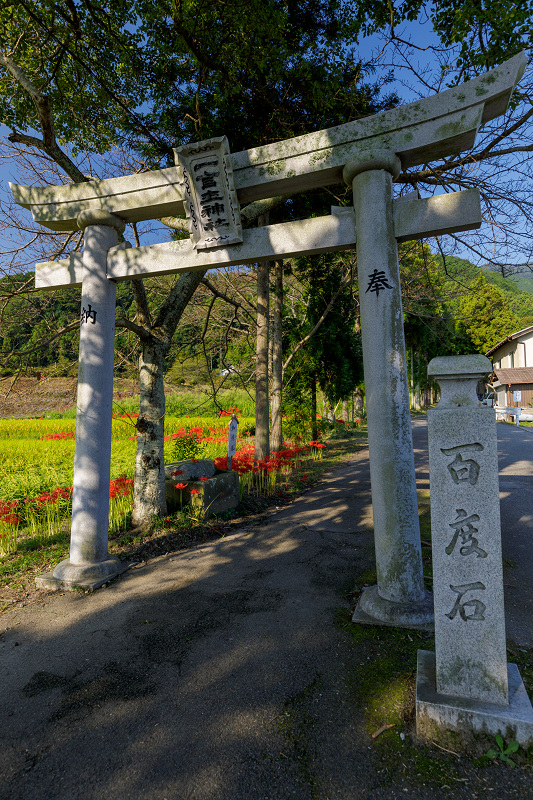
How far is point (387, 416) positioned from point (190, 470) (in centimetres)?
383

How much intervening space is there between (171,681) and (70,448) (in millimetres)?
9484

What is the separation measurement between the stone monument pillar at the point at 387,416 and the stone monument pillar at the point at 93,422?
8.94 ft

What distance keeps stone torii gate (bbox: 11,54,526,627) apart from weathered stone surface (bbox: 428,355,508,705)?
1.11 metres

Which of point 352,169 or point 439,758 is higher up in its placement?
point 352,169

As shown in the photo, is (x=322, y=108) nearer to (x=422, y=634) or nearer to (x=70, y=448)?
(x=422, y=634)

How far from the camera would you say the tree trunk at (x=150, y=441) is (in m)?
5.48

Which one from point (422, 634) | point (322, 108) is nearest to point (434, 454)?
point (422, 634)

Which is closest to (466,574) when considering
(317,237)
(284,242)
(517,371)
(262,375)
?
(317,237)

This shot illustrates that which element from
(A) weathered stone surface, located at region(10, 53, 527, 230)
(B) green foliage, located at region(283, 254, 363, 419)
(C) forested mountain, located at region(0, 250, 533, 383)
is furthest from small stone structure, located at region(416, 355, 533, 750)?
(B) green foliage, located at region(283, 254, 363, 419)

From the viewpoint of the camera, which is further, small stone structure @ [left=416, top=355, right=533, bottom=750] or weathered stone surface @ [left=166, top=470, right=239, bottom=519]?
weathered stone surface @ [left=166, top=470, right=239, bottom=519]

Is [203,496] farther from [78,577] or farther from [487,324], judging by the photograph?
[487,324]

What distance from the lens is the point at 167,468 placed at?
20.6ft

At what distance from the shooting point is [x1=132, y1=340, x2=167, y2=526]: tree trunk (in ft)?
18.0

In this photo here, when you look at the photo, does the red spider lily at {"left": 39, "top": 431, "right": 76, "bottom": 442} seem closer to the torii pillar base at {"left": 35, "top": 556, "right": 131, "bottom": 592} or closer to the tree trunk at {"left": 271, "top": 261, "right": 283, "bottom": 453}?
the tree trunk at {"left": 271, "top": 261, "right": 283, "bottom": 453}
